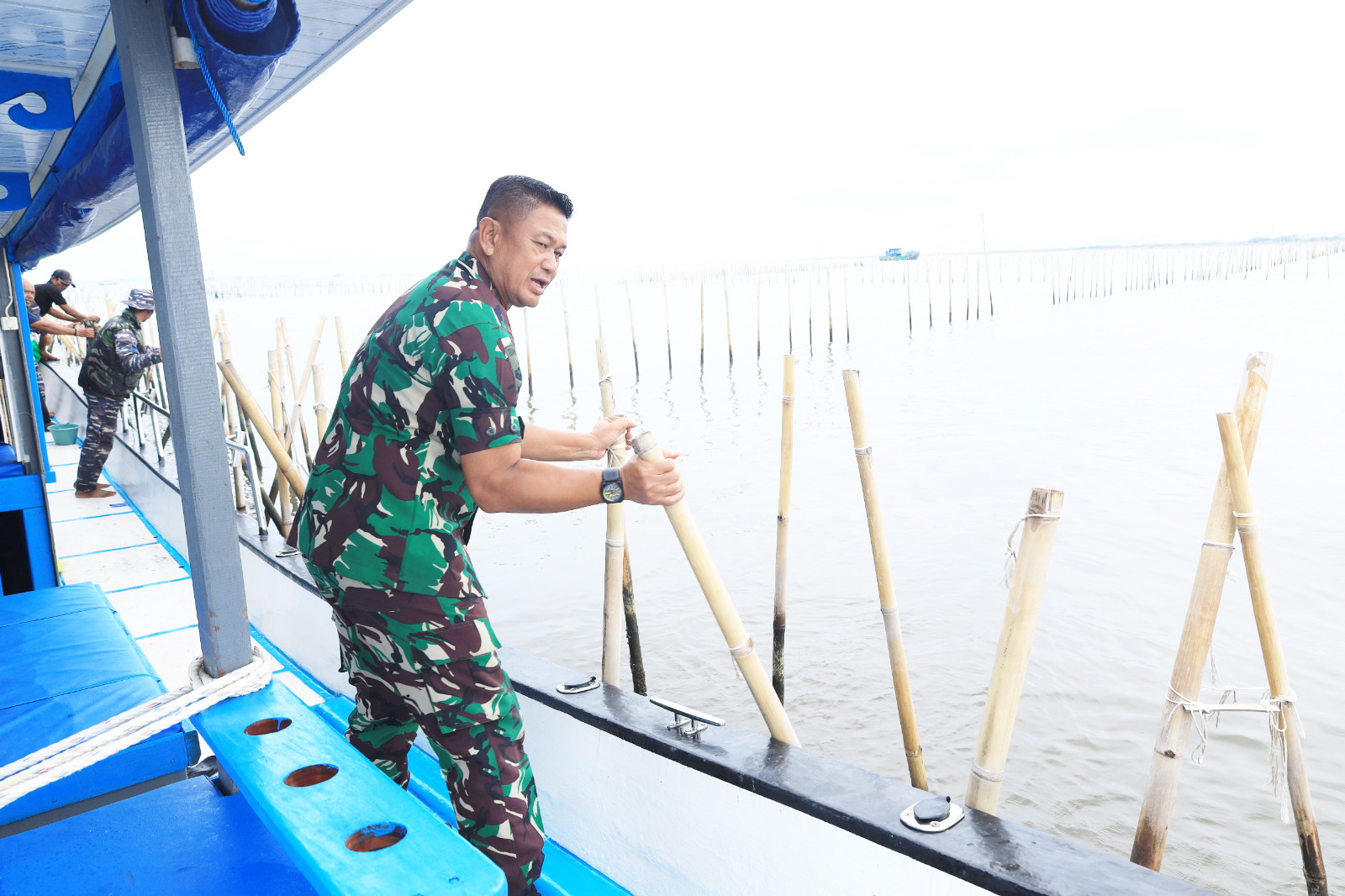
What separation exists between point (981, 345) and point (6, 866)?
26586 mm

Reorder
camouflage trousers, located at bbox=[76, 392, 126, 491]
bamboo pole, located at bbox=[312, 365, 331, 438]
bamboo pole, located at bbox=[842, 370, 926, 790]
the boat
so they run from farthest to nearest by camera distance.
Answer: camouflage trousers, located at bbox=[76, 392, 126, 491]
bamboo pole, located at bbox=[312, 365, 331, 438]
bamboo pole, located at bbox=[842, 370, 926, 790]
the boat

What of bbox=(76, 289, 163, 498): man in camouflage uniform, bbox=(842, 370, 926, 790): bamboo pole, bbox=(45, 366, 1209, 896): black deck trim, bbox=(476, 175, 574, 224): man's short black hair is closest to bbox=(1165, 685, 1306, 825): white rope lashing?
bbox=(45, 366, 1209, 896): black deck trim

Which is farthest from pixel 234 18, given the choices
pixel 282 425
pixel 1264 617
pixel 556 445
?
pixel 282 425

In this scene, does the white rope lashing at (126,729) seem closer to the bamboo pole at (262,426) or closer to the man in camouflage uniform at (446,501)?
the man in camouflage uniform at (446,501)

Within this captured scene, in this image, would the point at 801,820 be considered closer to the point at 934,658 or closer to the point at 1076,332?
the point at 934,658

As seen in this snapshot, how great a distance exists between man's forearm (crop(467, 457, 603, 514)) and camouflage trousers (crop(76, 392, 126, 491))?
6.30m

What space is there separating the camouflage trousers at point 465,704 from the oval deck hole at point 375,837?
9.4 inches

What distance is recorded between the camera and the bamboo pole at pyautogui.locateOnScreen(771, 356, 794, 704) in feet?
12.1

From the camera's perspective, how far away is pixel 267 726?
1894 millimetres

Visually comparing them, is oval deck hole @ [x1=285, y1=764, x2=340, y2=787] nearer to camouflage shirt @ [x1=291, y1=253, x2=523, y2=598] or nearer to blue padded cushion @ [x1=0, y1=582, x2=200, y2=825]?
camouflage shirt @ [x1=291, y1=253, x2=523, y2=598]

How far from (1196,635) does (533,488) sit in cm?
168

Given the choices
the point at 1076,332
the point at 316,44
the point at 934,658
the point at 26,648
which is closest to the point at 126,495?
the point at 26,648

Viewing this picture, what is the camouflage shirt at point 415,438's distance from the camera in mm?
1543

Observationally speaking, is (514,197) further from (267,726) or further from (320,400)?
(320,400)
